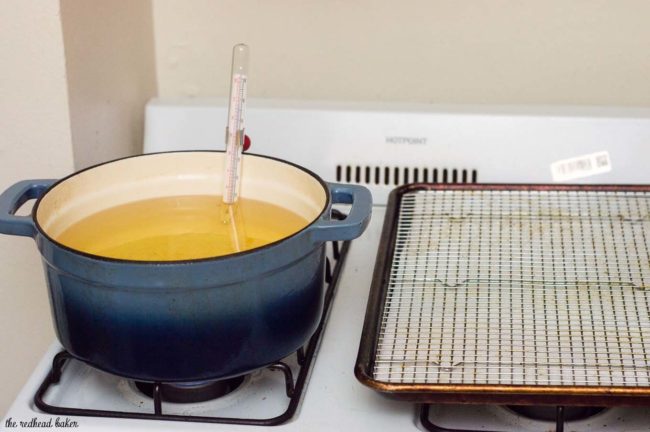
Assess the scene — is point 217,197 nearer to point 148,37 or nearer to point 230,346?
point 230,346

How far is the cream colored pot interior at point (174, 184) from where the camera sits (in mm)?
876

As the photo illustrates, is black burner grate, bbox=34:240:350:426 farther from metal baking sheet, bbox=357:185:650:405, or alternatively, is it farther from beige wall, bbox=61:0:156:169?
beige wall, bbox=61:0:156:169

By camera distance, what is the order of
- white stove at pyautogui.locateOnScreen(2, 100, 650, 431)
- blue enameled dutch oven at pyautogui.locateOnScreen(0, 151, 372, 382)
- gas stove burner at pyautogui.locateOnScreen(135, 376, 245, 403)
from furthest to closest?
white stove at pyautogui.locateOnScreen(2, 100, 650, 431), gas stove burner at pyautogui.locateOnScreen(135, 376, 245, 403), blue enameled dutch oven at pyautogui.locateOnScreen(0, 151, 372, 382)

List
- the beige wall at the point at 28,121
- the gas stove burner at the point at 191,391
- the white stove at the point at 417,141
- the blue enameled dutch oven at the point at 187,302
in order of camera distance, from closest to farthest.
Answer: the blue enameled dutch oven at the point at 187,302, the gas stove burner at the point at 191,391, the beige wall at the point at 28,121, the white stove at the point at 417,141

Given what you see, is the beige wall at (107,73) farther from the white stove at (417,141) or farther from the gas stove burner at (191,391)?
the gas stove burner at (191,391)

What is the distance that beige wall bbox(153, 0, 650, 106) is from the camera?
1250 mm

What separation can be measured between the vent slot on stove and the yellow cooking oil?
1.01ft

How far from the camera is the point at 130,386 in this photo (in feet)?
2.80

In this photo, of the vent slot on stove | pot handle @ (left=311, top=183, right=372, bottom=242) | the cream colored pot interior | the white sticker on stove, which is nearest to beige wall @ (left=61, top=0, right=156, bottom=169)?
the cream colored pot interior

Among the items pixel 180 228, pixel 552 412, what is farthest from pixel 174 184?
pixel 552 412

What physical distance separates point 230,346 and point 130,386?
163mm

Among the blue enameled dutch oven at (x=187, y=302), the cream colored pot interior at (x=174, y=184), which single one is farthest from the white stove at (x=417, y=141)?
the blue enameled dutch oven at (x=187, y=302)

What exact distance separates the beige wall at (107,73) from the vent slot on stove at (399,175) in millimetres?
313

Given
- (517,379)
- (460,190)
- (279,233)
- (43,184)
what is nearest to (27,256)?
(43,184)
